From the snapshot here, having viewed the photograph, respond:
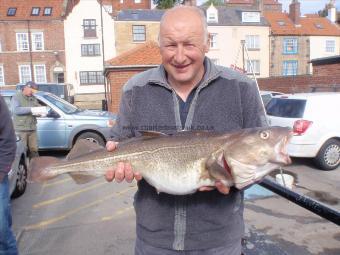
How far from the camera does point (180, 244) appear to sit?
230cm

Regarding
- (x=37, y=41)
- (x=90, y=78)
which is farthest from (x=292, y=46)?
(x=37, y=41)

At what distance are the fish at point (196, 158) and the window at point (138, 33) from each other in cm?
4247

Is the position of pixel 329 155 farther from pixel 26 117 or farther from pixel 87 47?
pixel 87 47

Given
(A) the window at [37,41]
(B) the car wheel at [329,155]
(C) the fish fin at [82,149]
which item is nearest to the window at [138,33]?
(A) the window at [37,41]

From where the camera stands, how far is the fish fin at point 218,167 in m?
2.10

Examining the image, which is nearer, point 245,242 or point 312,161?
point 245,242

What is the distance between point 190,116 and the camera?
2342mm

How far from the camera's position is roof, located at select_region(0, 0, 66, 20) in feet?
141

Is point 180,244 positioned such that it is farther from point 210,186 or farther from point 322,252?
point 322,252

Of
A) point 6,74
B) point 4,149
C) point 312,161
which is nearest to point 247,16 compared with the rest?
point 6,74

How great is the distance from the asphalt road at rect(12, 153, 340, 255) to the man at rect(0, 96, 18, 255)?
3.94 ft

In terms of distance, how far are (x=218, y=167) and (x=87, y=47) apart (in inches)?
1671

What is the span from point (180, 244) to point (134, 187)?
253 inches

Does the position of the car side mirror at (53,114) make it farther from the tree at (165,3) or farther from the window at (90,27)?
the tree at (165,3)
